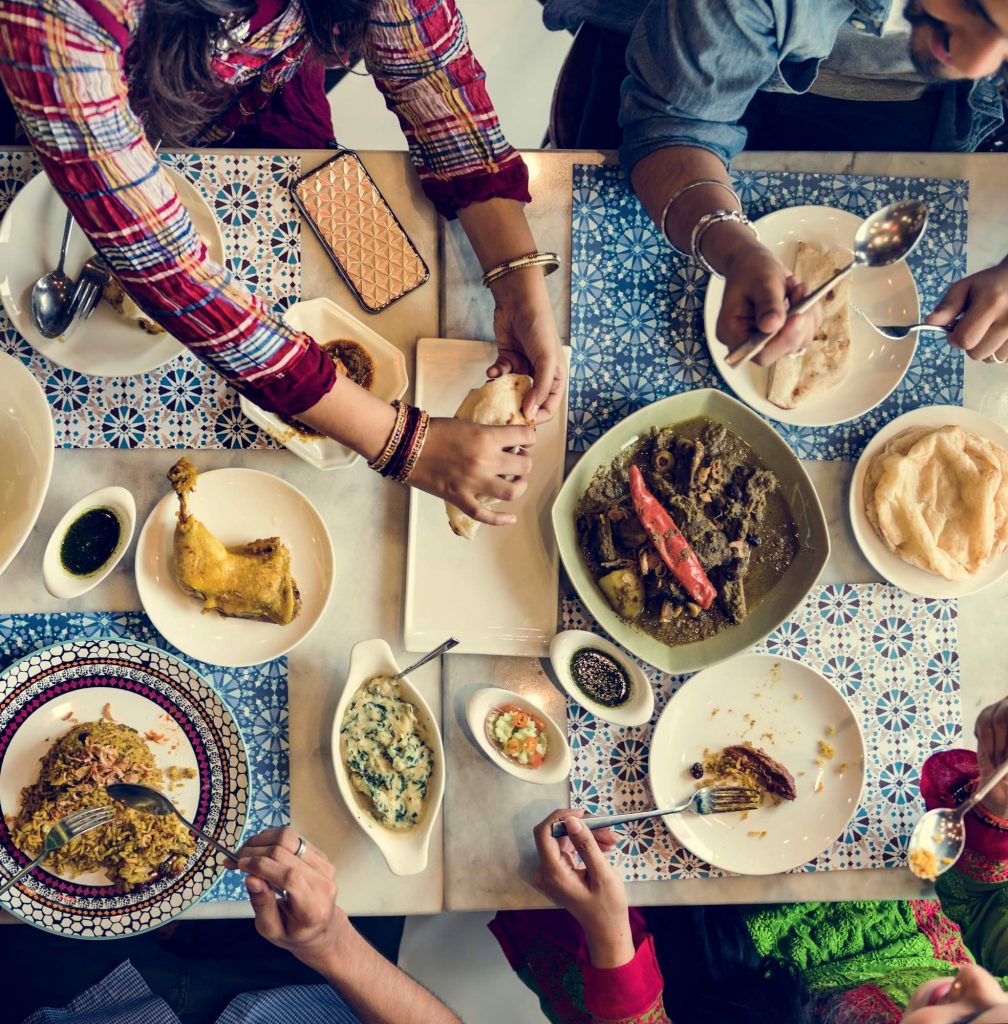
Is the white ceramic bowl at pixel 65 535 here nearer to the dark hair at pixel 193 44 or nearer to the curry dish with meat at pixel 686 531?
the dark hair at pixel 193 44

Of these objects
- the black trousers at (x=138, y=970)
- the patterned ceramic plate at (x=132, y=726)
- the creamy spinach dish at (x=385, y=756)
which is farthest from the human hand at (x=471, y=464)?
the black trousers at (x=138, y=970)

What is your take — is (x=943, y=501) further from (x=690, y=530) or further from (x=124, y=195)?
(x=124, y=195)

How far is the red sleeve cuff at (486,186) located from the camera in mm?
1896

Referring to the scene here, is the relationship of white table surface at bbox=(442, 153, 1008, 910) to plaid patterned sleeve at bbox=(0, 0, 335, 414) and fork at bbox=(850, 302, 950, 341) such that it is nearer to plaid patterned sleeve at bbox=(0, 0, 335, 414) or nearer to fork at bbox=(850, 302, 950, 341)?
fork at bbox=(850, 302, 950, 341)

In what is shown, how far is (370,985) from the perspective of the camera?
6.24 feet

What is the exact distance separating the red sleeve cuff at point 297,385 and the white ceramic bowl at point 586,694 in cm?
79

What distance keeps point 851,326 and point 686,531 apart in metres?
0.64

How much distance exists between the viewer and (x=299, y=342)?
162 centimetres

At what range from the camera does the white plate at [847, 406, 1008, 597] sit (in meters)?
2.07

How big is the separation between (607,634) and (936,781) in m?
0.85

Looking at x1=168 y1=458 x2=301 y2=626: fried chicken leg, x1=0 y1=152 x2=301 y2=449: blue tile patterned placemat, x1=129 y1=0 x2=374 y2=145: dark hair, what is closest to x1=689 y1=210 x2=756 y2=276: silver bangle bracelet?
x1=129 y1=0 x2=374 y2=145: dark hair

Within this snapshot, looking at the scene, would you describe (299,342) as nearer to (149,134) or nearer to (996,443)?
(149,134)

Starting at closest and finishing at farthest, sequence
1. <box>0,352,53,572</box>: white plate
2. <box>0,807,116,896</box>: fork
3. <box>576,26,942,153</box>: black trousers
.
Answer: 1. <box>0,352,53,572</box>: white plate
2. <box>0,807,116,896</box>: fork
3. <box>576,26,942,153</box>: black trousers

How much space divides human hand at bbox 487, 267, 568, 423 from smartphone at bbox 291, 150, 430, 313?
→ 0.22m
